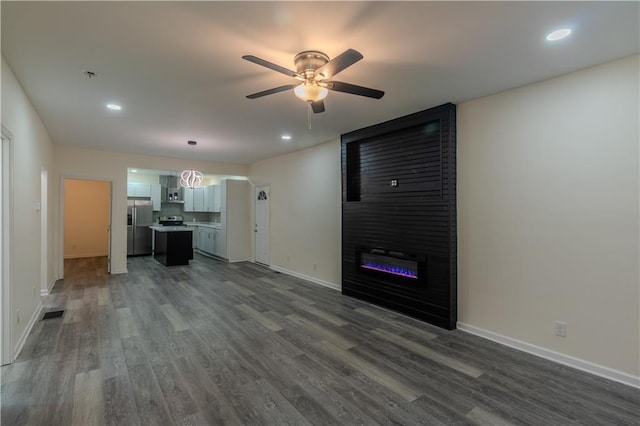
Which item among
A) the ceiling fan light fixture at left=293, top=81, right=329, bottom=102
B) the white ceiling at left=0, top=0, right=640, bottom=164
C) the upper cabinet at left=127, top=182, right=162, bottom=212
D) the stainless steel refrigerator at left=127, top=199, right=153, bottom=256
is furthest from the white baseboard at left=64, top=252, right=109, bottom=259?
the ceiling fan light fixture at left=293, top=81, right=329, bottom=102

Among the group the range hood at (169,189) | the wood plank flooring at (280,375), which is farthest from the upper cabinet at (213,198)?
the wood plank flooring at (280,375)

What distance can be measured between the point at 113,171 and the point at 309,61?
599 centimetres

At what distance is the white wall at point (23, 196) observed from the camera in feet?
9.19

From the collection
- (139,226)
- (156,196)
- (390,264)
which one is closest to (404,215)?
(390,264)

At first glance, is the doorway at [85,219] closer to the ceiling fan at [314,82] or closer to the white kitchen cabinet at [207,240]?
the white kitchen cabinet at [207,240]

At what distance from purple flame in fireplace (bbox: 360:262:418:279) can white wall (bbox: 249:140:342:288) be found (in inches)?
33.5

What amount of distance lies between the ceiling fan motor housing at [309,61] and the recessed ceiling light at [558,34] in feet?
5.49

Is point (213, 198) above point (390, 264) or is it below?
above

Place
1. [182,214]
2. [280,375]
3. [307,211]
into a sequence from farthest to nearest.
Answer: [182,214] → [307,211] → [280,375]

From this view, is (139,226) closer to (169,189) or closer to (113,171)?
(169,189)

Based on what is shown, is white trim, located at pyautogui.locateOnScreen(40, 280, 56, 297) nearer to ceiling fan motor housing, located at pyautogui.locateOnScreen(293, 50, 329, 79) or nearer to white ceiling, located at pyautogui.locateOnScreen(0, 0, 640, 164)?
white ceiling, located at pyautogui.locateOnScreen(0, 0, 640, 164)

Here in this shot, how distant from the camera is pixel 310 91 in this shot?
8.11 ft

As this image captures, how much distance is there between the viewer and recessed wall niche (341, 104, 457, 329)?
11.9 ft

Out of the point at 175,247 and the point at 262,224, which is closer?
the point at 175,247
